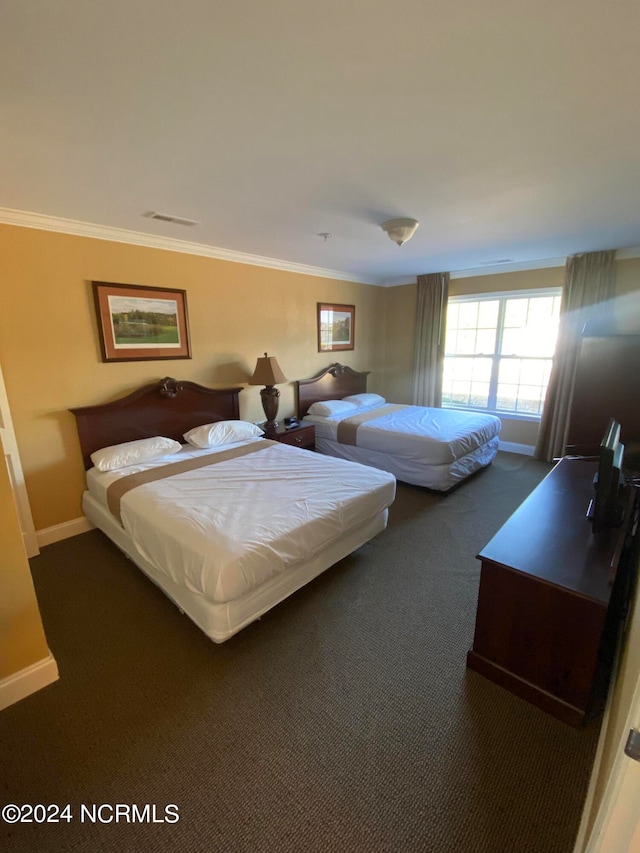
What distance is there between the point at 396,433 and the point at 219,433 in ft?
5.74

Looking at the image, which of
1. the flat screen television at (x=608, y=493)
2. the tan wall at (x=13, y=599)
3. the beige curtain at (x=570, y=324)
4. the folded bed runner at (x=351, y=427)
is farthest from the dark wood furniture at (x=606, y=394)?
the tan wall at (x=13, y=599)

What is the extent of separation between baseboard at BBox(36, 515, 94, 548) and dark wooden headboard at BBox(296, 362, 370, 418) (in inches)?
98.7

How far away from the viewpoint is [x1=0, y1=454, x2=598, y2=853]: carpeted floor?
1.17 m

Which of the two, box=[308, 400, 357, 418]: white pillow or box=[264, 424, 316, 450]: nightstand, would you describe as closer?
box=[264, 424, 316, 450]: nightstand

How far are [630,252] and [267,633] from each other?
4793mm

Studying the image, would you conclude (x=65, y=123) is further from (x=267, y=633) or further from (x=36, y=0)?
(x=267, y=633)

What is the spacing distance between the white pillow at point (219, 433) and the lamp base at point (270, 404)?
10.1 inches

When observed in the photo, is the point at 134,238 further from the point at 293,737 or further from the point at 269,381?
the point at 293,737

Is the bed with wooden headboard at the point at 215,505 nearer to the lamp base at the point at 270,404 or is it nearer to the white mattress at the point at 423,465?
the lamp base at the point at 270,404

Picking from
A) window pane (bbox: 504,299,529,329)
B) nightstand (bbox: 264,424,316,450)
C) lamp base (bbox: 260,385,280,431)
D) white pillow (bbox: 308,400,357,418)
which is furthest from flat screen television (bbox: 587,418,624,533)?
window pane (bbox: 504,299,529,329)

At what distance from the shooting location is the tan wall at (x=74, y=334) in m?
2.52

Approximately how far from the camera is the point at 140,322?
309cm

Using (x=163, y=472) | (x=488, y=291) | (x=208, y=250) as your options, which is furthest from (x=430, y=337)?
Result: (x=163, y=472)

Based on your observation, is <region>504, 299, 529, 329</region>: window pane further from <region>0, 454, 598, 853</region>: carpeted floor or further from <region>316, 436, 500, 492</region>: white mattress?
<region>0, 454, 598, 853</region>: carpeted floor
